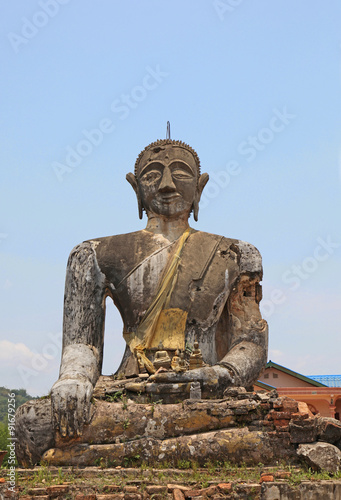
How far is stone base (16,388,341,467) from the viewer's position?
8664mm

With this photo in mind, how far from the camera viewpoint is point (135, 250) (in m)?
11.3

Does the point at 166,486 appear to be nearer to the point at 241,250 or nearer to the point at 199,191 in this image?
the point at 241,250

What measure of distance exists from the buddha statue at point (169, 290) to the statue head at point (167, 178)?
0.01 meters

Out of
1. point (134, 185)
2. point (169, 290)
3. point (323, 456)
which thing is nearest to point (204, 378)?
point (169, 290)

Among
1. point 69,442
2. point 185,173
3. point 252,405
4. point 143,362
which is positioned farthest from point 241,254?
point 69,442

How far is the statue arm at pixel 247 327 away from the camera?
1038cm

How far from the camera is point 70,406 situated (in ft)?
29.8

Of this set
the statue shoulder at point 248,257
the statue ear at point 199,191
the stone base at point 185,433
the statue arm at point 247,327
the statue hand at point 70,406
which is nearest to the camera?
the stone base at point 185,433

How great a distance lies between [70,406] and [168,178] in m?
3.87

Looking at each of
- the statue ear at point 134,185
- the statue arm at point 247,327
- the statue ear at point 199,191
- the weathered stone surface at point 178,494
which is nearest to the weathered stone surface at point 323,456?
the weathered stone surface at point 178,494

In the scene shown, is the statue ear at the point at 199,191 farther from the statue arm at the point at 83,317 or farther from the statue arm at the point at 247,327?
the statue arm at the point at 83,317

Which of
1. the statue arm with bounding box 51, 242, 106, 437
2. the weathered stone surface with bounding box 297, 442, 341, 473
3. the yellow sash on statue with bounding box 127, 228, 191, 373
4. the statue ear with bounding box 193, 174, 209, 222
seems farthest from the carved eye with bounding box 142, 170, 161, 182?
the weathered stone surface with bounding box 297, 442, 341, 473

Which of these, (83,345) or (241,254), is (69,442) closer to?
(83,345)

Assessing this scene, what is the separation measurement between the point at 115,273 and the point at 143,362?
59.4 inches
